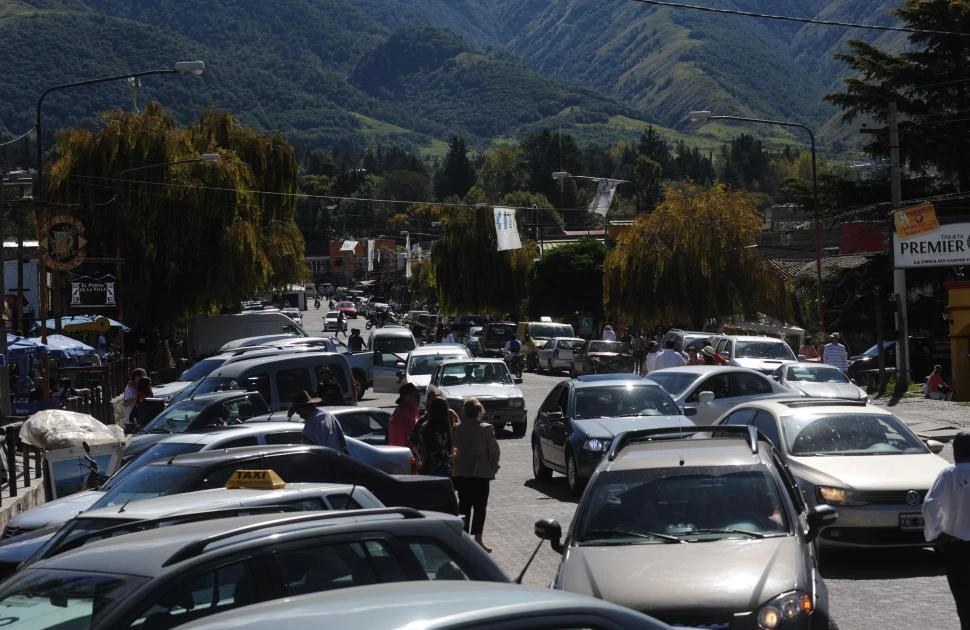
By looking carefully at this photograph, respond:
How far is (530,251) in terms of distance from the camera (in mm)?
78375

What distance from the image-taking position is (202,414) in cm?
1769

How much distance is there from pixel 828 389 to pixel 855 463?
1386cm

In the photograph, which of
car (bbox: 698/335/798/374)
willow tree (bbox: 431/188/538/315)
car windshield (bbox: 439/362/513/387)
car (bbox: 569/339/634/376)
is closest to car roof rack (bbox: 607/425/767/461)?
car windshield (bbox: 439/362/513/387)

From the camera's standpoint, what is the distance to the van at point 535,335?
5331cm

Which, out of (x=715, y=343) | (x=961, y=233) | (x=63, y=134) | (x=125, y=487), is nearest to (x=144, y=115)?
(x=63, y=134)

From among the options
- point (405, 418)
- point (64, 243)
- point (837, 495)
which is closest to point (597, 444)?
point (405, 418)

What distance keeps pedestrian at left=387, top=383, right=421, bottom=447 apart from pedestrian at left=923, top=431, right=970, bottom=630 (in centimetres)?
769

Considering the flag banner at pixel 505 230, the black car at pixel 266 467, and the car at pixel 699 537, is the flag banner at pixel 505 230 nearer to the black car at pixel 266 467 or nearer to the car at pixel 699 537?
the black car at pixel 266 467

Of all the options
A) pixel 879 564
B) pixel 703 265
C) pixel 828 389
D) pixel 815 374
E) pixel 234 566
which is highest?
pixel 703 265

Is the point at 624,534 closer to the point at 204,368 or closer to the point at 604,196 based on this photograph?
the point at 204,368

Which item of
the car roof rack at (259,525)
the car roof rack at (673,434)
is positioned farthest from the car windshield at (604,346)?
the car roof rack at (259,525)

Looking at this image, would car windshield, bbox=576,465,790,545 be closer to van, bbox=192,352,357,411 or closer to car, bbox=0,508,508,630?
car, bbox=0,508,508,630

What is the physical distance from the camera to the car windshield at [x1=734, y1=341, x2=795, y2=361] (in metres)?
33.2

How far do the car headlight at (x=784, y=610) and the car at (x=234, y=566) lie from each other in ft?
7.60
